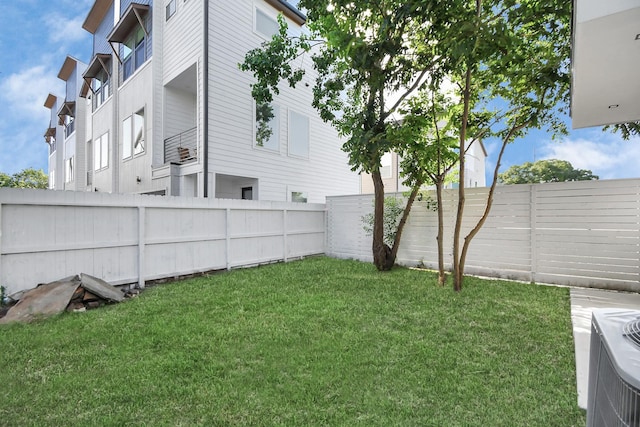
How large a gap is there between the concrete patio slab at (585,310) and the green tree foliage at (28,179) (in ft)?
111

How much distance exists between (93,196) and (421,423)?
5434 millimetres

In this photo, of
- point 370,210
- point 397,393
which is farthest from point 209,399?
point 370,210

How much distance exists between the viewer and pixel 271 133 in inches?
386

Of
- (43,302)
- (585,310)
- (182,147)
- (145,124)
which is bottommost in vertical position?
(585,310)

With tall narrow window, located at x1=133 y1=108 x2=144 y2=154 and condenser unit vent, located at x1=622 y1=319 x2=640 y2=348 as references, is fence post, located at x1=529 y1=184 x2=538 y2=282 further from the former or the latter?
tall narrow window, located at x1=133 y1=108 x2=144 y2=154

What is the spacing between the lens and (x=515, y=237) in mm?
6109

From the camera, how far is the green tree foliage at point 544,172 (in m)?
22.3

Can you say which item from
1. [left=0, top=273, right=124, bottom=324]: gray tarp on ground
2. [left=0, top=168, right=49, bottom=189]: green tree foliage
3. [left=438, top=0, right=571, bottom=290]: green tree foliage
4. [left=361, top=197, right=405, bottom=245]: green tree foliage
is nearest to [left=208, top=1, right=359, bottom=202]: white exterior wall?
[left=361, top=197, right=405, bottom=245]: green tree foliage

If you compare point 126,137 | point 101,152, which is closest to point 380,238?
point 126,137

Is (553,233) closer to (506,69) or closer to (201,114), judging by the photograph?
(506,69)

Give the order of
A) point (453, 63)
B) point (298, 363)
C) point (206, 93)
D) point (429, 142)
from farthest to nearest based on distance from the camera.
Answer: point (206, 93) < point (429, 142) < point (453, 63) < point (298, 363)

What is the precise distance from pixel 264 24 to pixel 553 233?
9.62 metres

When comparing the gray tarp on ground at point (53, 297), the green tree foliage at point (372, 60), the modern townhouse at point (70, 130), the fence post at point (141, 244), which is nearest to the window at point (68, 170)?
the modern townhouse at point (70, 130)

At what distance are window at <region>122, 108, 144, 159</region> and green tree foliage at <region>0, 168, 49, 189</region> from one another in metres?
21.7
